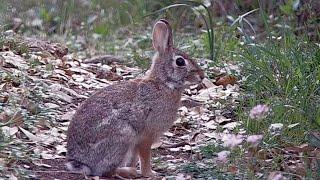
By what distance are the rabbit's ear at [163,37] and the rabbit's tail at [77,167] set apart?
114 centimetres

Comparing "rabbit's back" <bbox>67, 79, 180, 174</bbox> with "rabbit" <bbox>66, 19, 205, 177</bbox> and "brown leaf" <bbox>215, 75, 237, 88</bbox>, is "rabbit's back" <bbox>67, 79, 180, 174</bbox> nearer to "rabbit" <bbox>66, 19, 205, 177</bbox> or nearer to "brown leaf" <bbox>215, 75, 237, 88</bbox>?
"rabbit" <bbox>66, 19, 205, 177</bbox>

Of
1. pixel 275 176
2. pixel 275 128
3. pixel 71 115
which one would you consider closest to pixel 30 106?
pixel 71 115

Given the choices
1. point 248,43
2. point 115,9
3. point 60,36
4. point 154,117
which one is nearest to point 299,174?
point 154,117

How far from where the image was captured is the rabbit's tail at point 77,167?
537 cm

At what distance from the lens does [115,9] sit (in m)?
11.6

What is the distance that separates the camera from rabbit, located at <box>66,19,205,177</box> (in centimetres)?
538

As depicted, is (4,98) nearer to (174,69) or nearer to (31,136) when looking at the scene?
(31,136)

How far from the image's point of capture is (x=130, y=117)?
5.53m

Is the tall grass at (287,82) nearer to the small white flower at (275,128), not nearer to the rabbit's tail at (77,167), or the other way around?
the small white flower at (275,128)

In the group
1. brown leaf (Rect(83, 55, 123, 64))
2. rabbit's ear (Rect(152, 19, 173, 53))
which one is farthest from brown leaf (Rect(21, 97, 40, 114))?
brown leaf (Rect(83, 55, 123, 64))

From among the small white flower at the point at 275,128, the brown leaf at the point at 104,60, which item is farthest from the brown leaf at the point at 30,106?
the brown leaf at the point at 104,60

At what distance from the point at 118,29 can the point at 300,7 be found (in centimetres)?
269

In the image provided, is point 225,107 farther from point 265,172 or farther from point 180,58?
point 265,172

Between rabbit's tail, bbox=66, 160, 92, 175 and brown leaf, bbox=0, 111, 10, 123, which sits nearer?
rabbit's tail, bbox=66, 160, 92, 175
